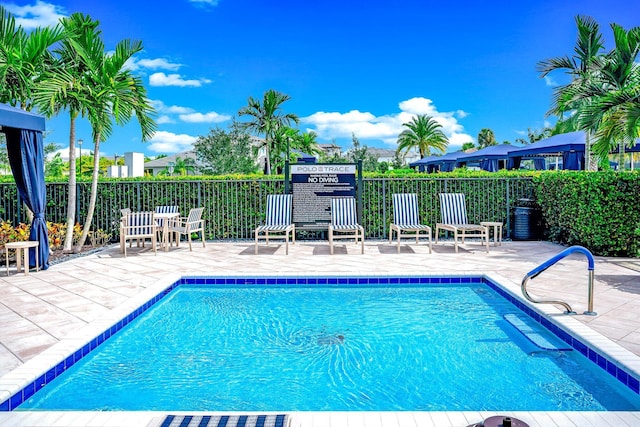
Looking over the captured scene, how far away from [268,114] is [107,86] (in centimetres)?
2814

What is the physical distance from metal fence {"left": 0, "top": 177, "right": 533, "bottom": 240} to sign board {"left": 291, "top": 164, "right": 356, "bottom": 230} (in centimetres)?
64

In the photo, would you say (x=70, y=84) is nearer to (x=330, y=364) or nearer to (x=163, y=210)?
(x=163, y=210)

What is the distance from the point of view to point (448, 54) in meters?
26.0

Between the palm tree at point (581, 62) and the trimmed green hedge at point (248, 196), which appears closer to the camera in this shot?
the trimmed green hedge at point (248, 196)

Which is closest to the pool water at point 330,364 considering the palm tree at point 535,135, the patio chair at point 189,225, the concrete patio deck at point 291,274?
the concrete patio deck at point 291,274

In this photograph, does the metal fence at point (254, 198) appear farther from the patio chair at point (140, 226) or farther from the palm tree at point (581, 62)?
the palm tree at point (581, 62)

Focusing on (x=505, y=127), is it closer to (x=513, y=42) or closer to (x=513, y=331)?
(x=513, y=42)

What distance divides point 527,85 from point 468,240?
69.6 feet

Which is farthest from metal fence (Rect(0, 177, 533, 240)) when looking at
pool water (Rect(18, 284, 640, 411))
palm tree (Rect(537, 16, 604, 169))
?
pool water (Rect(18, 284, 640, 411))

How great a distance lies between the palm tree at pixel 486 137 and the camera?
6390 cm

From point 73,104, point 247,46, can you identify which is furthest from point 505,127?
point 73,104

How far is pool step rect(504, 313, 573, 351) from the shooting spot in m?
4.27

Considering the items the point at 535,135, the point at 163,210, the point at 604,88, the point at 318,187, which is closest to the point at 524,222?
the point at 604,88

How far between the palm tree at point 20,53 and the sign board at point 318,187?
5.19m
